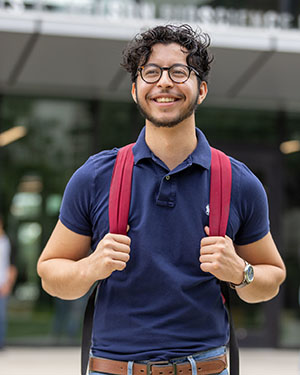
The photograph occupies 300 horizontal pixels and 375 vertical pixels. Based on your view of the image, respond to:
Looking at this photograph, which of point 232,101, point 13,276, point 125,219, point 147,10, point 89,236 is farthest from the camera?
point 232,101

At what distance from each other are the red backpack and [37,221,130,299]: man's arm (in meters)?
0.09

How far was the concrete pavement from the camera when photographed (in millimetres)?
7565

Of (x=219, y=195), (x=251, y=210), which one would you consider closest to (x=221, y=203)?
(x=219, y=195)

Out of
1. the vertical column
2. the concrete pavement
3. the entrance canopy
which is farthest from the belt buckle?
the vertical column

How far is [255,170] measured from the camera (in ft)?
31.9

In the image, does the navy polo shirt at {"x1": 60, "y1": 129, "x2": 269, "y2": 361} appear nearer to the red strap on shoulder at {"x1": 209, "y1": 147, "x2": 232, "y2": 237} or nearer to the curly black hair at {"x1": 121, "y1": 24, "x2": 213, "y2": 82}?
the red strap on shoulder at {"x1": 209, "y1": 147, "x2": 232, "y2": 237}

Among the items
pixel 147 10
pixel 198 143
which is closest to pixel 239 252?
pixel 198 143

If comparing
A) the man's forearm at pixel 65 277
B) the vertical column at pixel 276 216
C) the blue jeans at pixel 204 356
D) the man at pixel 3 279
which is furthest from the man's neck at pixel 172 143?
the vertical column at pixel 276 216

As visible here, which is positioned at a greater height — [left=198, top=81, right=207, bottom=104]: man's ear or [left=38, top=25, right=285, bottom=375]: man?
[left=198, top=81, right=207, bottom=104]: man's ear

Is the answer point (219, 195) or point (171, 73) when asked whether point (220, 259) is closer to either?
point (219, 195)

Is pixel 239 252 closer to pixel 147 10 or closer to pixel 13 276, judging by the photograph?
pixel 147 10

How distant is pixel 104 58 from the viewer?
26.1 ft

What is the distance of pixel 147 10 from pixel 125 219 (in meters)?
6.55

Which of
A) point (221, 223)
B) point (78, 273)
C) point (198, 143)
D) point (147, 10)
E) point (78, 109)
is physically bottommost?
point (78, 273)
